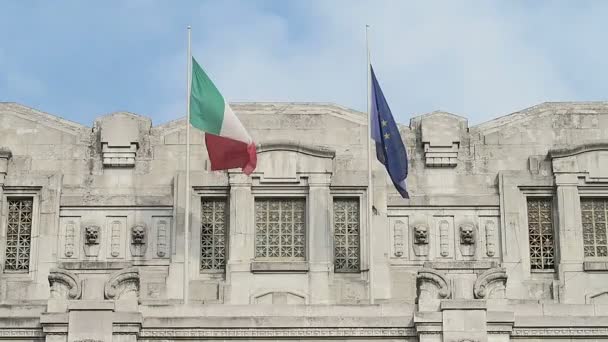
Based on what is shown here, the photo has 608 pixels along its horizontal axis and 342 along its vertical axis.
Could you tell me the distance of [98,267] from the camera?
38438 millimetres

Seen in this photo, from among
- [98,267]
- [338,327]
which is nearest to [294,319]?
[338,327]

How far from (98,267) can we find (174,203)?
2.31m

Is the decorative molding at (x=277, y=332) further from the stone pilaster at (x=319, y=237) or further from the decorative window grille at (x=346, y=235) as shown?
the decorative window grille at (x=346, y=235)

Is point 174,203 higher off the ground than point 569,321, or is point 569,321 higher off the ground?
point 174,203

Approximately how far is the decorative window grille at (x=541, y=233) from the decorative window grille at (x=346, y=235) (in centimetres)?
410

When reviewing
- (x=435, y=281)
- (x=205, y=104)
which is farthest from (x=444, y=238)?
(x=205, y=104)

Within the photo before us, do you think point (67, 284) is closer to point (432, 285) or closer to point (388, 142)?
point (432, 285)

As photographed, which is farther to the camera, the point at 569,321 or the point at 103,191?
the point at 103,191

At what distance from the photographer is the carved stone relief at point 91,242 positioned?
3872 centimetres

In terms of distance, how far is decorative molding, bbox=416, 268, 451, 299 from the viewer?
34312mm

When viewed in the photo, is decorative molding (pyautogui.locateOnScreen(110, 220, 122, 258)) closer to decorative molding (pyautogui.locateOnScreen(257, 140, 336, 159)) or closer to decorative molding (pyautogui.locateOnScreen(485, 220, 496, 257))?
decorative molding (pyautogui.locateOnScreen(257, 140, 336, 159))

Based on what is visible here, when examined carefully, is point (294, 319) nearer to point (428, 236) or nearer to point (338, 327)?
point (338, 327)

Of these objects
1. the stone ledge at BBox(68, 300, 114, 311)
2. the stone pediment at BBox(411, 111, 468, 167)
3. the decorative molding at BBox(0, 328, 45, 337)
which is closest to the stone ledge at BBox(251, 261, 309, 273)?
the stone pediment at BBox(411, 111, 468, 167)

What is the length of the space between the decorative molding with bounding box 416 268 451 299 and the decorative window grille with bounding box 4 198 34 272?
9757mm
